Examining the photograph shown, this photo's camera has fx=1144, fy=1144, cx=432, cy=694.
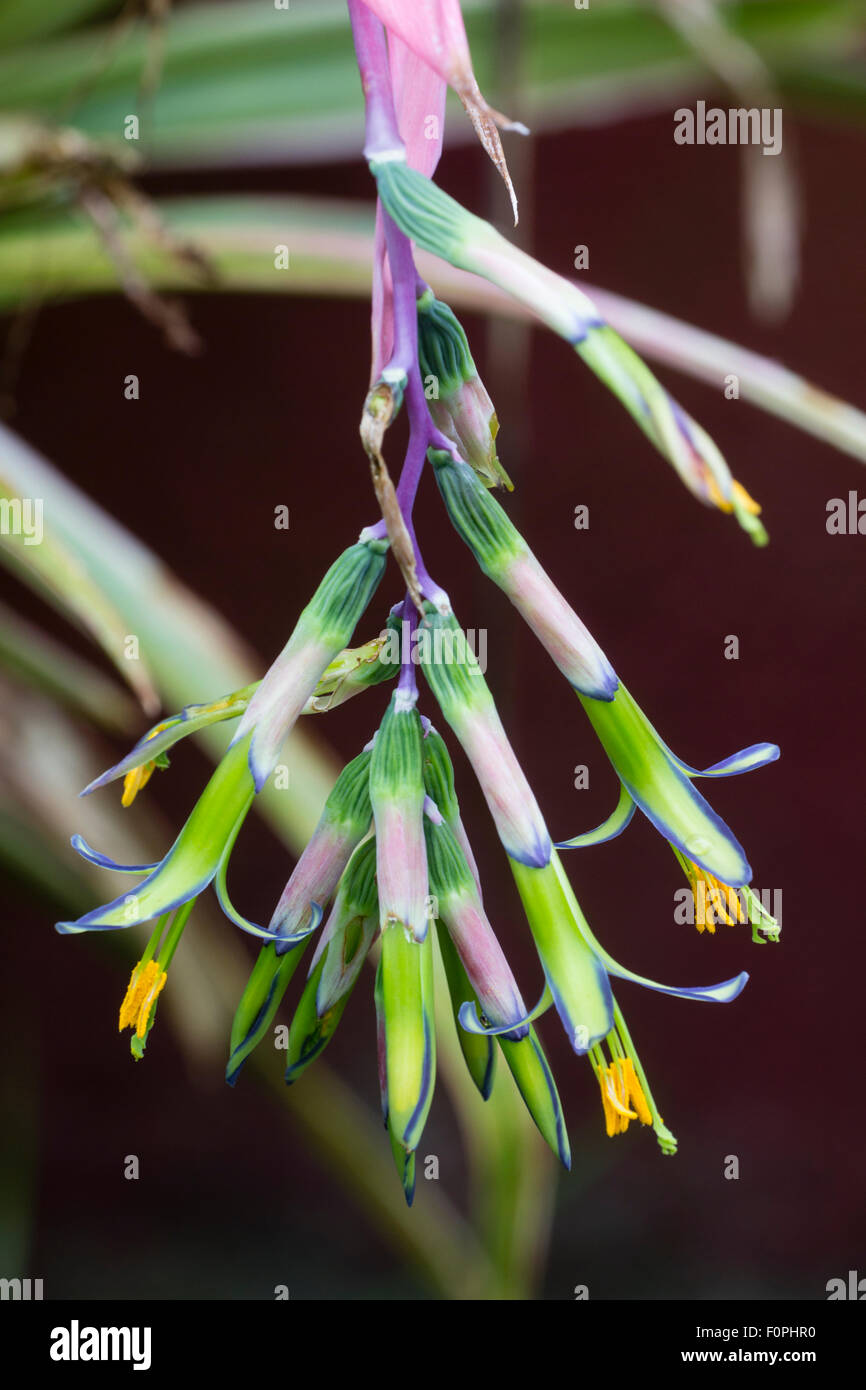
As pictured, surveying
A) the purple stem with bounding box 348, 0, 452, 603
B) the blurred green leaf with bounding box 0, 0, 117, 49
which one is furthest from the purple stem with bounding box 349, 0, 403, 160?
the blurred green leaf with bounding box 0, 0, 117, 49

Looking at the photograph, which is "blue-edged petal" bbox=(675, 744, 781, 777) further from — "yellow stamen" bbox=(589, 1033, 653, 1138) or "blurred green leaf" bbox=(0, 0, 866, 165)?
"blurred green leaf" bbox=(0, 0, 866, 165)

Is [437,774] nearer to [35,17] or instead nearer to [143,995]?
[143,995]

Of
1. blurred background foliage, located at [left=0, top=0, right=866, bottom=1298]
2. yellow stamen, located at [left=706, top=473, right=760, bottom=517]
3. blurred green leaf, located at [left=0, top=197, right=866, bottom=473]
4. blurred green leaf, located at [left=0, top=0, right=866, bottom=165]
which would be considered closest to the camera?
yellow stamen, located at [left=706, top=473, right=760, bottom=517]

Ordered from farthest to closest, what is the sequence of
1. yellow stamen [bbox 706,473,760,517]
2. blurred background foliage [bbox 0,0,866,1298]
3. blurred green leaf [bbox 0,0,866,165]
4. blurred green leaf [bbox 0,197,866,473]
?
blurred green leaf [bbox 0,0,866,165] < blurred background foliage [bbox 0,0,866,1298] < blurred green leaf [bbox 0,197,866,473] < yellow stamen [bbox 706,473,760,517]

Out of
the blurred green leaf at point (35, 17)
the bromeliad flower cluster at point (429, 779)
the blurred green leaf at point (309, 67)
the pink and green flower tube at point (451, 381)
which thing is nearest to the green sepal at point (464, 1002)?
the bromeliad flower cluster at point (429, 779)

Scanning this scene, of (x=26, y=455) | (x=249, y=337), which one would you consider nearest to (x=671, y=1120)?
(x=249, y=337)

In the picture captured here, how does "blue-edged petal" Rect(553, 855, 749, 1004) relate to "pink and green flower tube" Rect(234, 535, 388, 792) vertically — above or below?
below
